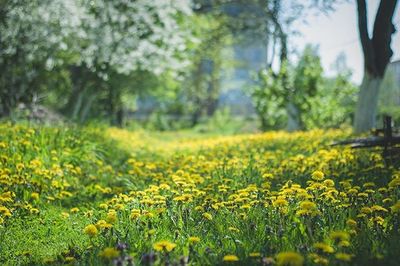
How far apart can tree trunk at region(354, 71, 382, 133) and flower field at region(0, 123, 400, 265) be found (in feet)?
17.4

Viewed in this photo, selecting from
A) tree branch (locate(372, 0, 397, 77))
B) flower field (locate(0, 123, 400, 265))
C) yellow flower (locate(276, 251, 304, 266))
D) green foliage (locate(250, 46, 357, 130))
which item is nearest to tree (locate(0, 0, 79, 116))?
flower field (locate(0, 123, 400, 265))

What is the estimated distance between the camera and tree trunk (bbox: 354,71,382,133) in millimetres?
12000

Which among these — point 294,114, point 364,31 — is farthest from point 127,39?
point 364,31

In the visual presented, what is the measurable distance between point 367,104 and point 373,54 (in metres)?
1.64

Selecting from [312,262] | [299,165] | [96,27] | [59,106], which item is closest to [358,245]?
[312,262]

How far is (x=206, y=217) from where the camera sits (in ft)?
13.7

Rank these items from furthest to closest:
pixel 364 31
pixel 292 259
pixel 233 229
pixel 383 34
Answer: pixel 364 31 < pixel 383 34 < pixel 233 229 < pixel 292 259

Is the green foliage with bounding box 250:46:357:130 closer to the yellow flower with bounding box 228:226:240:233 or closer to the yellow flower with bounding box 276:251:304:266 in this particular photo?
the yellow flower with bounding box 228:226:240:233

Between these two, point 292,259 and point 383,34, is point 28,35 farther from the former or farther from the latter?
point 292,259

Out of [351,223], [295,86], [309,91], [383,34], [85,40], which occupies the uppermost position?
[85,40]

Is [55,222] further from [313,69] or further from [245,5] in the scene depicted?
[245,5]

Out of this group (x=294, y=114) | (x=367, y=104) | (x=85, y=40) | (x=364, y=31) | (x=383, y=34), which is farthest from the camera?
(x=294, y=114)

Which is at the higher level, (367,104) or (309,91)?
(309,91)

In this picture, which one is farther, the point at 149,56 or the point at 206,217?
the point at 149,56
